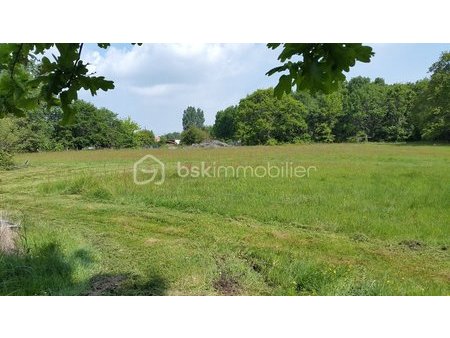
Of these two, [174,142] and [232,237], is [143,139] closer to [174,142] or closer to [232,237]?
[174,142]

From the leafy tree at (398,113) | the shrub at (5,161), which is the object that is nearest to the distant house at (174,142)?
the shrub at (5,161)

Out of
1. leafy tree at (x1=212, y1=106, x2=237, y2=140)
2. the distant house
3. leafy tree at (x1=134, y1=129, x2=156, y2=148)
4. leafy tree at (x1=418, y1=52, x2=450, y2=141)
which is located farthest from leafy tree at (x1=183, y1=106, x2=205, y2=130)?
leafy tree at (x1=418, y1=52, x2=450, y2=141)

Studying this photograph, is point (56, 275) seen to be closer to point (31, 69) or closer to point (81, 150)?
point (31, 69)

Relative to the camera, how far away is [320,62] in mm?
1810

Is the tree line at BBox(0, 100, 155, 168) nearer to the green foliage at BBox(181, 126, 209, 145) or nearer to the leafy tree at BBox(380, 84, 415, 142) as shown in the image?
the green foliage at BBox(181, 126, 209, 145)

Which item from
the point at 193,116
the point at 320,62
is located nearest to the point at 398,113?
the point at 193,116

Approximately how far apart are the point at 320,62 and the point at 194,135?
23.7 metres

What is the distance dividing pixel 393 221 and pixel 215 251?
3.57 m

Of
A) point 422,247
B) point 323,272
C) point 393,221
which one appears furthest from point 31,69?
point 393,221

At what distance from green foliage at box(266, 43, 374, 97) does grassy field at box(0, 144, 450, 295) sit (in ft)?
9.01

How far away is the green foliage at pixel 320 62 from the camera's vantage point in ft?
5.77

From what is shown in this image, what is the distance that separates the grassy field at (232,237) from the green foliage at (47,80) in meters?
2.40

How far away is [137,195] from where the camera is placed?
923 centimetres

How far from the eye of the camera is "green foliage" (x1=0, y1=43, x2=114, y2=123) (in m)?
2.10
